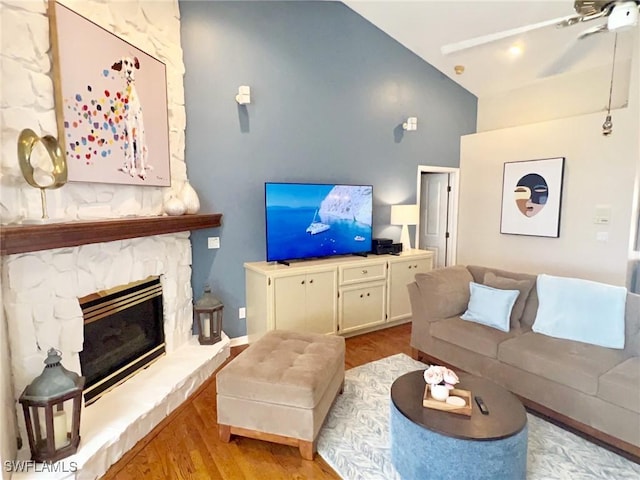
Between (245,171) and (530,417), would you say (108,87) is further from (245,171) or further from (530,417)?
(530,417)

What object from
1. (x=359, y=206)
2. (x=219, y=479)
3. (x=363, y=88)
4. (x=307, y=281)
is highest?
(x=363, y=88)

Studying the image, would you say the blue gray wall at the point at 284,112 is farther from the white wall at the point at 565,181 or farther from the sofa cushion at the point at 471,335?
the sofa cushion at the point at 471,335

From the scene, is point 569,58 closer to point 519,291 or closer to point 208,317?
point 519,291

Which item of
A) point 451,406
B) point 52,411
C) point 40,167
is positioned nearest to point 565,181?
point 451,406

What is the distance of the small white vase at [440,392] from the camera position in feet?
6.08

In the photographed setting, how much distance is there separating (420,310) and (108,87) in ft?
9.59

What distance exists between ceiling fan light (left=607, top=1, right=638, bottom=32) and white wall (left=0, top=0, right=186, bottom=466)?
9.79 ft

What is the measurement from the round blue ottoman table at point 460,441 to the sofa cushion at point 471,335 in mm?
761

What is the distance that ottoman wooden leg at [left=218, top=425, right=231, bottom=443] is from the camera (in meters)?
2.15

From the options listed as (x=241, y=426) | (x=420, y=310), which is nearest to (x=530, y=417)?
(x=420, y=310)

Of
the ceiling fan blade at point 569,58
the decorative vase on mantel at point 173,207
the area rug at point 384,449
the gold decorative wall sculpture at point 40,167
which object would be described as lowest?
the area rug at point 384,449

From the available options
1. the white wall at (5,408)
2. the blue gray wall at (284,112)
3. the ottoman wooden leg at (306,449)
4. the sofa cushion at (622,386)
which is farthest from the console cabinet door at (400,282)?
the white wall at (5,408)

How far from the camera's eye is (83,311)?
7.28 feet

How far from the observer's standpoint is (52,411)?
173cm
